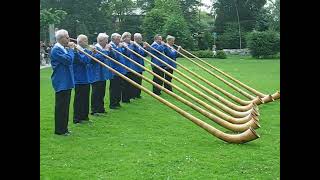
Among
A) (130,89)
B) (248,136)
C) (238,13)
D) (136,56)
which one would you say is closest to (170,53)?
(136,56)

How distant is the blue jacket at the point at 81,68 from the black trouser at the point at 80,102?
14 centimetres

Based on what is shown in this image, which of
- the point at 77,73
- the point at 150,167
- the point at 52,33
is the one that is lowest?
the point at 150,167

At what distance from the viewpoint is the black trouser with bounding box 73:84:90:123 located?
975cm

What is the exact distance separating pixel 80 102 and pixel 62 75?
1506 millimetres

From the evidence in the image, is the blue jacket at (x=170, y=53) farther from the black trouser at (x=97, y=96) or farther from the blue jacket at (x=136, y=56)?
the black trouser at (x=97, y=96)

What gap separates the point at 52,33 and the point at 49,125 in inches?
762

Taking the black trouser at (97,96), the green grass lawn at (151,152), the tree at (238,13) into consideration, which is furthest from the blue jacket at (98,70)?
the tree at (238,13)

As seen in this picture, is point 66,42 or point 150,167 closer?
point 150,167

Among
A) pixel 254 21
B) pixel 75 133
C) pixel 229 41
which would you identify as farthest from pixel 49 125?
pixel 254 21

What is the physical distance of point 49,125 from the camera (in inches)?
381

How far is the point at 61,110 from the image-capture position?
333 inches
